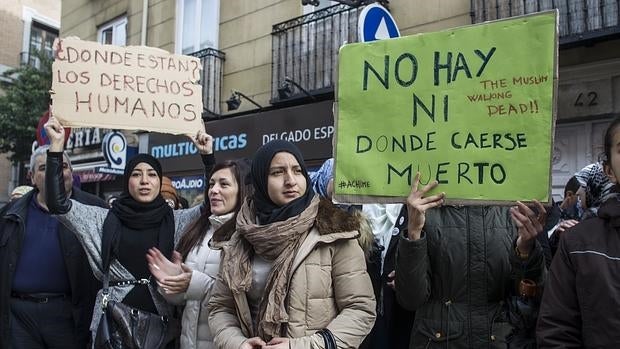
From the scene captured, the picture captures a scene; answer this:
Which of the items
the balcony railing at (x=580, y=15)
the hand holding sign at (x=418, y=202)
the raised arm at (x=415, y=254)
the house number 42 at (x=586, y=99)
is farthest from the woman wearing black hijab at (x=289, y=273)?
the house number 42 at (x=586, y=99)

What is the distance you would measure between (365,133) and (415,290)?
2.26 feet

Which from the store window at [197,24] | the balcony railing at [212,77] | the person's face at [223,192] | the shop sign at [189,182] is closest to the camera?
the person's face at [223,192]

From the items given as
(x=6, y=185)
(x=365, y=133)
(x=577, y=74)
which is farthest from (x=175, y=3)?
(x=6, y=185)

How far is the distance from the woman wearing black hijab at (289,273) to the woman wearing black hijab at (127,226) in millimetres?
840

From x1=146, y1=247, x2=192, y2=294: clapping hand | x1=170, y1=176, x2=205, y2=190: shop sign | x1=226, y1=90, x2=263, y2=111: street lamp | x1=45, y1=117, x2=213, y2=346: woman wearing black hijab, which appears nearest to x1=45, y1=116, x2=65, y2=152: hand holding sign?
x1=45, y1=117, x2=213, y2=346: woman wearing black hijab

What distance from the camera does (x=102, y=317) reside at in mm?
3008

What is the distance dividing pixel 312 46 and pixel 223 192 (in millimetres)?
5837

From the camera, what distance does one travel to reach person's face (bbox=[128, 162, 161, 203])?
3.33 m

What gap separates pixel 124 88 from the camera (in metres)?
3.77

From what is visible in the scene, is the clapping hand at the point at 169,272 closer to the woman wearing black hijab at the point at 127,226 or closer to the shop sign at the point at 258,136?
the woman wearing black hijab at the point at 127,226

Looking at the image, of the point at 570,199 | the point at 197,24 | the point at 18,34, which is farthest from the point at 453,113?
the point at 18,34

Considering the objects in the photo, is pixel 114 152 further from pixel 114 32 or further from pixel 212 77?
pixel 114 32

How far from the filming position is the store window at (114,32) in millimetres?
12281

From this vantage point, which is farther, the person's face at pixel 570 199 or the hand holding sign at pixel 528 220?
the person's face at pixel 570 199
